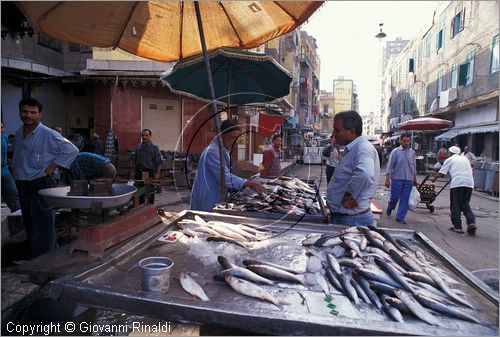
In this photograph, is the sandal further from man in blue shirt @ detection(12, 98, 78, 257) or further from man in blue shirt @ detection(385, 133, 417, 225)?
man in blue shirt @ detection(12, 98, 78, 257)

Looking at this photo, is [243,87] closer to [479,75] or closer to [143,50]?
[143,50]

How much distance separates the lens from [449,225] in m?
8.75

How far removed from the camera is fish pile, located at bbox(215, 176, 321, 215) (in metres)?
4.06

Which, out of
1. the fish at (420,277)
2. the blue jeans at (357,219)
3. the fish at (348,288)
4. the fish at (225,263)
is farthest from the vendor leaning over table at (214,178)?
the fish at (420,277)

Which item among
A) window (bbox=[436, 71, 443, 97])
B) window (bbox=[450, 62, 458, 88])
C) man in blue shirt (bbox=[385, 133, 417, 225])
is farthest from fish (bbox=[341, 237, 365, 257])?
window (bbox=[436, 71, 443, 97])

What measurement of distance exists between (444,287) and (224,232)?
1.80 meters

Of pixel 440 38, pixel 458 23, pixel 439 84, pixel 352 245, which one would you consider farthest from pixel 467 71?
pixel 352 245

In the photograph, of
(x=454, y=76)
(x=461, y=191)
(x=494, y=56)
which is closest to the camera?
(x=461, y=191)

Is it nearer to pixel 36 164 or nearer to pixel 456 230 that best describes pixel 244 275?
pixel 36 164

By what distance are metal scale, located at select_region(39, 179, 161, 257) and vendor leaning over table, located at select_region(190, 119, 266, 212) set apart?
146cm

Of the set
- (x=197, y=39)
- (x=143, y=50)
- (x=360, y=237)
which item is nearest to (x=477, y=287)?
(x=360, y=237)

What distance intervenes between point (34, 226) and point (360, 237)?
3.81 metres

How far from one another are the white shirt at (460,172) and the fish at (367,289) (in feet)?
23.3

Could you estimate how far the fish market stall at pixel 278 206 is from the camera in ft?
12.5
